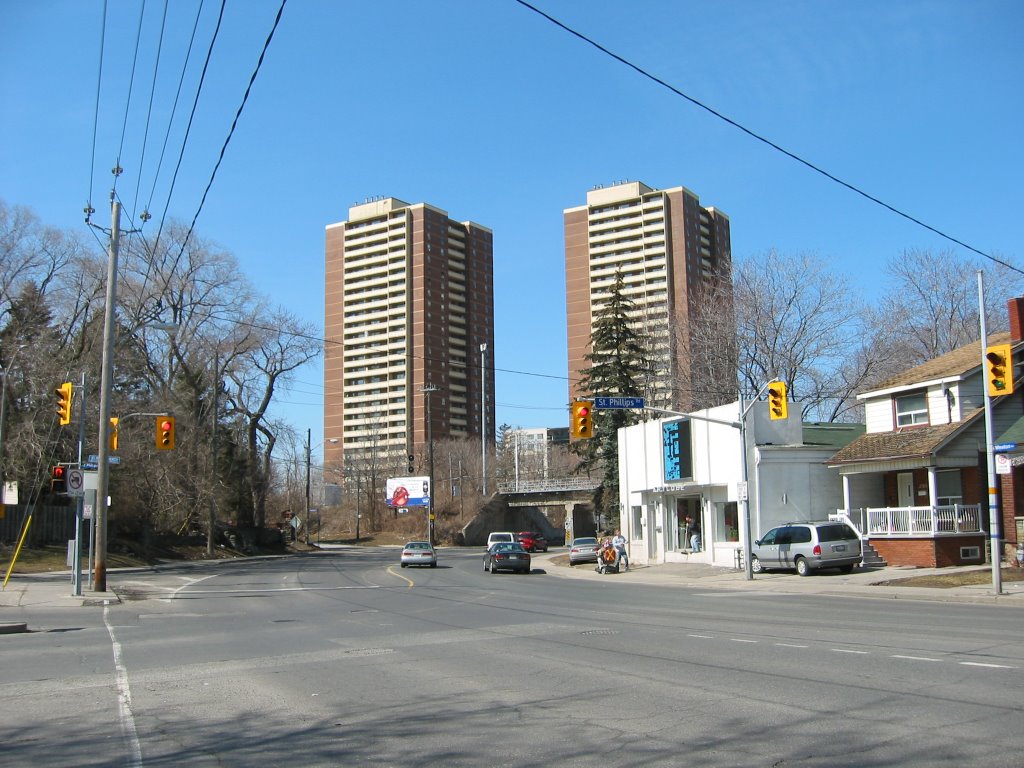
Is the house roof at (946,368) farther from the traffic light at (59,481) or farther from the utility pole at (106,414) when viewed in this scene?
the traffic light at (59,481)

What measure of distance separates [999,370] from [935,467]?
11.8 m

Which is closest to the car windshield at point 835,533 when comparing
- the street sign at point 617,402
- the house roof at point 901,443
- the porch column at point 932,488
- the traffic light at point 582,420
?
the porch column at point 932,488

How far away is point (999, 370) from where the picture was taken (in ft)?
68.4

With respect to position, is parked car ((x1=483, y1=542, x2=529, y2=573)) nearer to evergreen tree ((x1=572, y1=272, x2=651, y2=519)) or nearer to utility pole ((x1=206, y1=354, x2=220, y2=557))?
evergreen tree ((x1=572, y1=272, x2=651, y2=519))

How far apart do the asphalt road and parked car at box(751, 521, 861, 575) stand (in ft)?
37.0

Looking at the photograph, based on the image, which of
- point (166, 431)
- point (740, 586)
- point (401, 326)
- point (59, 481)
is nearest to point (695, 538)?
point (740, 586)

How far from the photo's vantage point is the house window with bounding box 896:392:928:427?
34781 millimetres

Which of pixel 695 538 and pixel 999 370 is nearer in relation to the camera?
pixel 999 370

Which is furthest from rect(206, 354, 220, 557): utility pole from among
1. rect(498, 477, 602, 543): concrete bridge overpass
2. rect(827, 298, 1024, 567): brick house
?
rect(498, 477, 602, 543): concrete bridge overpass

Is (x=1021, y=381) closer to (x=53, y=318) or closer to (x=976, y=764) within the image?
(x=976, y=764)

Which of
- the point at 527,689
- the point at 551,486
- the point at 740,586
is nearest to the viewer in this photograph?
the point at 527,689

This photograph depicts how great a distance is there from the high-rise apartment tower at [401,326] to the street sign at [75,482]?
116 m

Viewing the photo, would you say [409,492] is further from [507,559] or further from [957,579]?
[957,579]

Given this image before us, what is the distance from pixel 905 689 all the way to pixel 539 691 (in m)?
3.74
